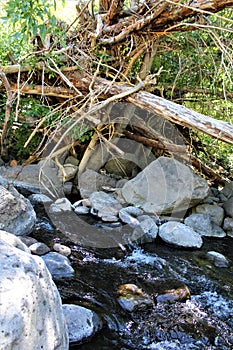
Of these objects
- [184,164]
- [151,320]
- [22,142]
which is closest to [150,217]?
[184,164]

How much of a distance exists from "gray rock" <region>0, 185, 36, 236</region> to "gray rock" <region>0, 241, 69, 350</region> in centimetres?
169

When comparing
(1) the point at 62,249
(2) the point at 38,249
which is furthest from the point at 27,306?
(1) the point at 62,249

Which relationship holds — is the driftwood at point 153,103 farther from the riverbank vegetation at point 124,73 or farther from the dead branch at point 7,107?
the dead branch at point 7,107

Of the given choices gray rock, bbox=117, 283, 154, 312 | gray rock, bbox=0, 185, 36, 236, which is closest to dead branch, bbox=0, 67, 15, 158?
gray rock, bbox=0, 185, 36, 236

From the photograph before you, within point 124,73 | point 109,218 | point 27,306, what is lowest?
point 109,218

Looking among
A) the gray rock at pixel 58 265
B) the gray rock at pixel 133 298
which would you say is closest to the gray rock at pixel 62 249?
the gray rock at pixel 58 265

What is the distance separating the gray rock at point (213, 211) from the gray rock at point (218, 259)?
42.1 inches

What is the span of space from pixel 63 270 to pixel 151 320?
3.31ft

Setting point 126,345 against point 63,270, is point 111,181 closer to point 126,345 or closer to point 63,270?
point 63,270

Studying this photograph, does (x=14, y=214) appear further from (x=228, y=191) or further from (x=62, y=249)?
(x=228, y=191)

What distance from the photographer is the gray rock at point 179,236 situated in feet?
13.3

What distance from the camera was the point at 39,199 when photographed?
17.0 ft

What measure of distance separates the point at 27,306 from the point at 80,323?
2.60ft

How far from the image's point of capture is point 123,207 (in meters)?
5.15
